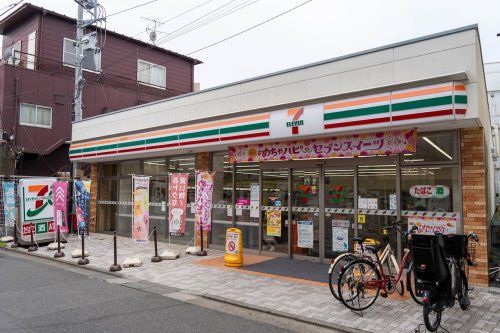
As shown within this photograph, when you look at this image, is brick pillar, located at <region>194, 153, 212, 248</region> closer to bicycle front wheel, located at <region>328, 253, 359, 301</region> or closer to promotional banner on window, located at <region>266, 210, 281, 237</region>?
promotional banner on window, located at <region>266, 210, 281, 237</region>

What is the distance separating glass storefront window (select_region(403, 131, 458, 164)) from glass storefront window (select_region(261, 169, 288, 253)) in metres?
3.31

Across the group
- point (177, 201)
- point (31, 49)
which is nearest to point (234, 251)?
point (177, 201)

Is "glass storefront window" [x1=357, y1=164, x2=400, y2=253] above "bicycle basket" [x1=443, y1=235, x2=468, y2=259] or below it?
above

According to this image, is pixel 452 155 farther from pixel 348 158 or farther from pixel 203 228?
pixel 203 228

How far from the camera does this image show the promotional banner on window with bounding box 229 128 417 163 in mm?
8469

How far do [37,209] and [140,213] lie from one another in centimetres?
511

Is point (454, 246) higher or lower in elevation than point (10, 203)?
lower

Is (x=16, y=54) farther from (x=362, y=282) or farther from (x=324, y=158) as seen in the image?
(x=362, y=282)

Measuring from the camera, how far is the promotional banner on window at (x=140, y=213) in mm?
10469

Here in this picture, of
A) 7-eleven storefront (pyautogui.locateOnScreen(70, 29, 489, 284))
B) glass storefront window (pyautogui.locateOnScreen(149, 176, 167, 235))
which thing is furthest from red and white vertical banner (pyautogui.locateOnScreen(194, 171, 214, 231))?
glass storefront window (pyautogui.locateOnScreen(149, 176, 167, 235))

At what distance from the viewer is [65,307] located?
6.50 m

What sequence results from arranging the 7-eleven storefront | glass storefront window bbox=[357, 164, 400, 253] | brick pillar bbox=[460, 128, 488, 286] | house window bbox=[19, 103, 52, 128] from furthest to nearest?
house window bbox=[19, 103, 52, 128]
glass storefront window bbox=[357, 164, 400, 253]
the 7-eleven storefront
brick pillar bbox=[460, 128, 488, 286]

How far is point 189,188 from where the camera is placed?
1334cm

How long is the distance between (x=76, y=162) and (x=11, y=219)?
3531 mm
